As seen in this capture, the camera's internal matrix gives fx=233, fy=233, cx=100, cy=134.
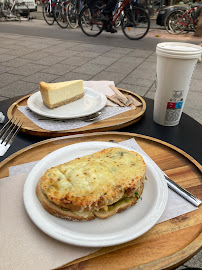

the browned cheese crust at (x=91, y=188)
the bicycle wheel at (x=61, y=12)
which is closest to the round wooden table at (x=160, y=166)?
the browned cheese crust at (x=91, y=188)

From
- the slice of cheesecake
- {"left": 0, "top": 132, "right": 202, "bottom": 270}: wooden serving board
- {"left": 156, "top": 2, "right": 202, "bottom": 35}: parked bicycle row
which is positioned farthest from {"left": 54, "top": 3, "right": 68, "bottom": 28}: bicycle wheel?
{"left": 0, "top": 132, "right": 202, "bottom": 270}: wooden serving board

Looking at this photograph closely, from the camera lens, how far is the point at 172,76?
1201 mm

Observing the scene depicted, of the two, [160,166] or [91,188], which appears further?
[160,166]

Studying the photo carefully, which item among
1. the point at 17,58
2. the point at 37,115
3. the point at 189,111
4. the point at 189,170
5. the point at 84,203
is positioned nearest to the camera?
the point at 84,203

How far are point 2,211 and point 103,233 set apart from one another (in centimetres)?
34

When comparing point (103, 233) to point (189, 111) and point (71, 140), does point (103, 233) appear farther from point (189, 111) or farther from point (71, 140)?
point (189, 111)

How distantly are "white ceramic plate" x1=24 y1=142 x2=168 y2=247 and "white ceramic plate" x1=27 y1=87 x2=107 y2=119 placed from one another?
0.52 m

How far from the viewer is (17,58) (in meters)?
5.41

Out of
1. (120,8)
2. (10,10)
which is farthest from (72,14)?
(10,10)

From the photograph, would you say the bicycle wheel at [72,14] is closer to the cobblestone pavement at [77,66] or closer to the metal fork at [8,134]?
the cobblestone pavement at [77,66]

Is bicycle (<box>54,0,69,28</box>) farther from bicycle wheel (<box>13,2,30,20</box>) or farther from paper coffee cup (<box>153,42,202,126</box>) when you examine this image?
paper coffee cup (<box>153,42,202,126</box>)

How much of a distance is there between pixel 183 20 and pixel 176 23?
0.26 meters

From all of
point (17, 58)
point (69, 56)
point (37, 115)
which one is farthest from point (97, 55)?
point (37, 115)

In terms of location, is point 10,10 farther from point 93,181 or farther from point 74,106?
point 93,181
